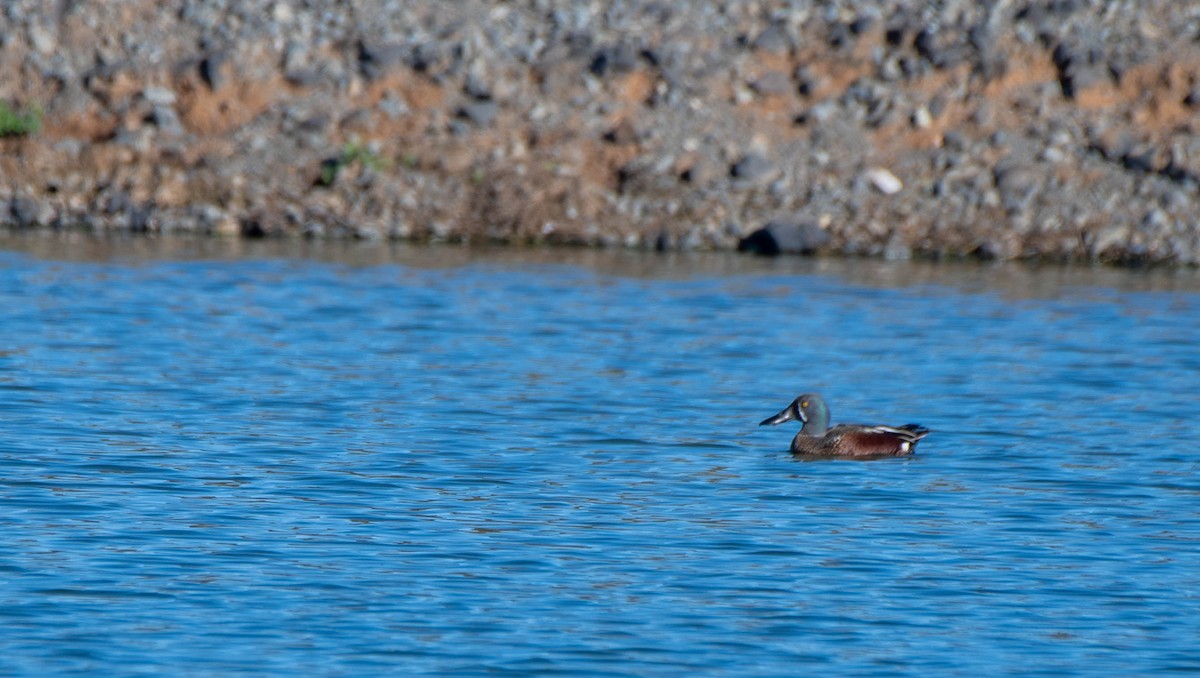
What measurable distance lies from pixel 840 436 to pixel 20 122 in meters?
15.8

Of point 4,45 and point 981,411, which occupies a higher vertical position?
point 4,45

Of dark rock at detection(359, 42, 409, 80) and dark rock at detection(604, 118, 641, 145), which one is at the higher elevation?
dark rock at detection(359, 42, 409, 80)

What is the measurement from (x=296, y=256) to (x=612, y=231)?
4.00 m

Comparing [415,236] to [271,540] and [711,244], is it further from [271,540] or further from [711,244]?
[271,540]

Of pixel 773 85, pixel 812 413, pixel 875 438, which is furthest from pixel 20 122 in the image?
pixel 875 438

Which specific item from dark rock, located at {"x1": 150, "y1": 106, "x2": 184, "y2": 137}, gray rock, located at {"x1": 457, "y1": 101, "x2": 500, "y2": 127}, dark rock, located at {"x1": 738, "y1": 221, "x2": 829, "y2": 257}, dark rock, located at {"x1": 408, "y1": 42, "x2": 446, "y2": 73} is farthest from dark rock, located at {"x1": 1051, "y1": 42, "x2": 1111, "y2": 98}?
dark rock, located at {"x1": 150, "y1": 106, "x2": 184, "y2": 137}

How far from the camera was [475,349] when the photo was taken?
17797 mm

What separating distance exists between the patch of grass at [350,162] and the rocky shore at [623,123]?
0.03m

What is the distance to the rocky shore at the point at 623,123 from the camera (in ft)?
80.3

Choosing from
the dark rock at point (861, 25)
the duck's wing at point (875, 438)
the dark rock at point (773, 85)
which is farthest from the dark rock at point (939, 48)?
the duck's wing at point (875, 438)

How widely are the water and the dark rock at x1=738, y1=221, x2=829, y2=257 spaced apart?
1935 millimetres

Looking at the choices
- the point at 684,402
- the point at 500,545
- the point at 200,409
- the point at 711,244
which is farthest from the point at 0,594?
the point at 711,244

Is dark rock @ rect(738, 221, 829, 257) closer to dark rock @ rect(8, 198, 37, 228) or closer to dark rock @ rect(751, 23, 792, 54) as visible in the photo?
dark rock @ rect(751, 23, 792, 54)

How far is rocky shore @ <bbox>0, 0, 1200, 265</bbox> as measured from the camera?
24.5 meters
